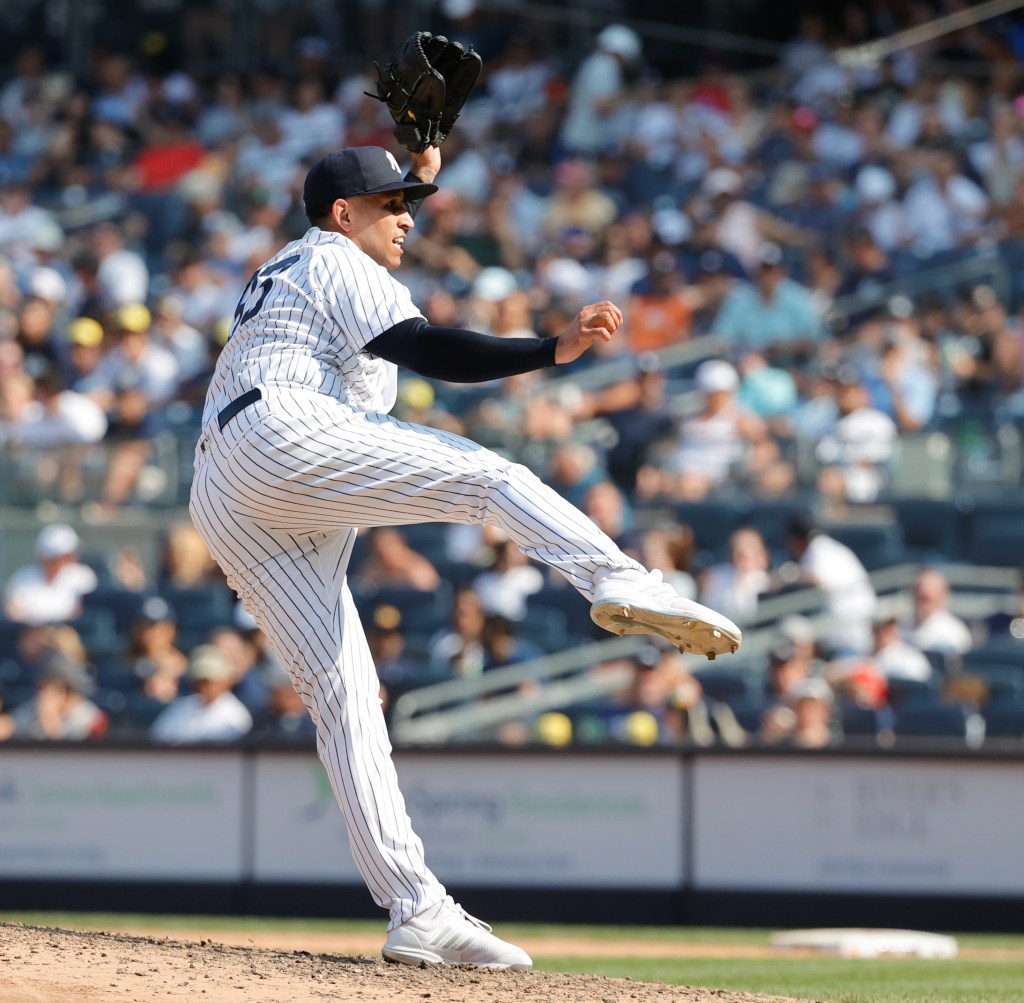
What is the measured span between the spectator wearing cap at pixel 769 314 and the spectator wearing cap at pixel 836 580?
1887mm

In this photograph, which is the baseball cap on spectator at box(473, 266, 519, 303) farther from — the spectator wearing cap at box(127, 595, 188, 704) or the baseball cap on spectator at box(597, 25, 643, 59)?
the spectator wearing cap at box(127, 595, 188, 704)

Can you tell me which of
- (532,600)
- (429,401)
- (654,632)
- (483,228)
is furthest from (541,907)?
(483,228)

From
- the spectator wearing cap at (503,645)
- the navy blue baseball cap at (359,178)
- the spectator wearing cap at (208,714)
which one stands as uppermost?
the navy blue baseball cap at (359,178)

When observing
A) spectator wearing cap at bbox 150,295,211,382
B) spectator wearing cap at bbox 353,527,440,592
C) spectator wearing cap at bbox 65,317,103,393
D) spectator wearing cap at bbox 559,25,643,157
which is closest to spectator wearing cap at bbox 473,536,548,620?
spectator wearing cap at bbox 353,527,440,592

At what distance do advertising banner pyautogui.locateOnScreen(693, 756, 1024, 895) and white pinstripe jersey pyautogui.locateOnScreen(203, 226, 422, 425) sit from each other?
4.88m

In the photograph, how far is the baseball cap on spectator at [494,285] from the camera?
12.1 m

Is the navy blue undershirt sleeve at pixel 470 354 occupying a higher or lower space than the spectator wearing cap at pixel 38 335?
lower

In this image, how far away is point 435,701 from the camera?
935 cm

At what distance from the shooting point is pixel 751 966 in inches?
279

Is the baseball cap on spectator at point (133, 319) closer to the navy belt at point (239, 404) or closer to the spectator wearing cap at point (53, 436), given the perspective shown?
the spectator wearing cap at point (53, 436)

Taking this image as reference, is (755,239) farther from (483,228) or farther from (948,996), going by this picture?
(948,996)

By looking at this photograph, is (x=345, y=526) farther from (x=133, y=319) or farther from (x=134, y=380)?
(x=133, y=319)

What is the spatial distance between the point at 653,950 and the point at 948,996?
2.72 meters

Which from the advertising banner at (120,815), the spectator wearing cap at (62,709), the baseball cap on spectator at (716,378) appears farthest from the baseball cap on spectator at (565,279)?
the advertising banner at (120,815)
